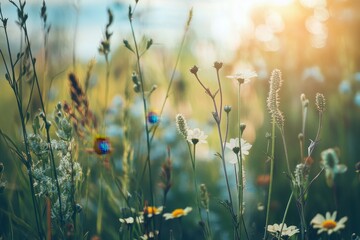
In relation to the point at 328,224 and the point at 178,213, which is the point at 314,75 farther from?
the point at 328,224

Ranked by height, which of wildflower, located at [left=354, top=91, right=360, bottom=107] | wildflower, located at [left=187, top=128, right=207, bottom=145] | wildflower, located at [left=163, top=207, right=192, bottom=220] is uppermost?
wildflower, located at [left=354, top=91, right=360, bottom=107]

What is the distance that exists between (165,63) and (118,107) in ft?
1.27

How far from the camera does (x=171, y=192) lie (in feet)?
7.70

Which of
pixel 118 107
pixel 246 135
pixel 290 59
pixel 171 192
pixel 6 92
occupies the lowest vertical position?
pixel 171 192

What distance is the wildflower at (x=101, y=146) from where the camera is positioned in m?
1.48

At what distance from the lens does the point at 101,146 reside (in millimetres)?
1512

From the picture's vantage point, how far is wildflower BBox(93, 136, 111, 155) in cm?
148

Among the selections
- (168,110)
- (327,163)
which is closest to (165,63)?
(168,110)

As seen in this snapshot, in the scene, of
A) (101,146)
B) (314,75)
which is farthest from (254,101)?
(101,146)

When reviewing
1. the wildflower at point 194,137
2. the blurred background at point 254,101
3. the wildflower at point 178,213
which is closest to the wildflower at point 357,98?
the blurred background at point 254,101

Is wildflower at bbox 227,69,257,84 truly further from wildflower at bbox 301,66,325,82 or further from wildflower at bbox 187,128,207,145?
wildflower at bbox 301,66,325,82

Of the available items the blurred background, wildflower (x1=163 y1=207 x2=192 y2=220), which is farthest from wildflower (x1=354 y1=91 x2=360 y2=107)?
wildflower (x1=163 y1=207 x2=192 y2=220)

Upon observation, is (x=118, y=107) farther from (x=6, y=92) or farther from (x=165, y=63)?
(x=6, y=92)

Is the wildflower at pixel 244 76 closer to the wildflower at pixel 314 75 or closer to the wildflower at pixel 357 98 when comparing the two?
the wildflower at pixel 357 98
